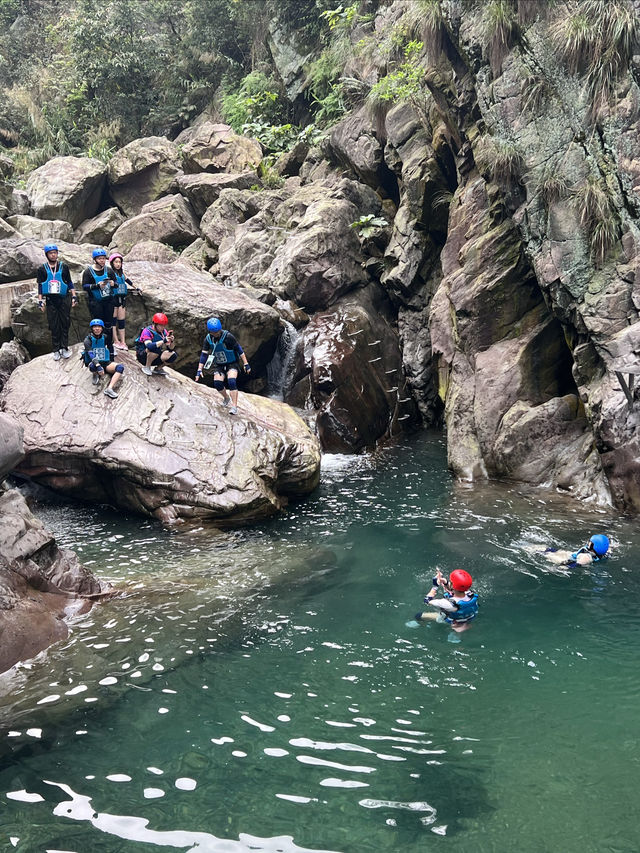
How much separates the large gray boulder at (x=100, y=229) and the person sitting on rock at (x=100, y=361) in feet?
43.7

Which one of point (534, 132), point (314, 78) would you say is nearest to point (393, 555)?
point (534, 132)

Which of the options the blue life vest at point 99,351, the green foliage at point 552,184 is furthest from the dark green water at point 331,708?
the green foliage at point 552,184

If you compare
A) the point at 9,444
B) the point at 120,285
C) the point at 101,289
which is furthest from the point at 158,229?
the point at 9,444

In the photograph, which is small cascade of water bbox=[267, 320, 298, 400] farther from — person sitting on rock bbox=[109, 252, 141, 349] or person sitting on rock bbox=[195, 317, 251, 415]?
person sitting on rock bbox=[109, 252, 141, 349]

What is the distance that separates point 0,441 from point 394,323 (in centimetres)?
1320

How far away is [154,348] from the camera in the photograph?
13.3 metres

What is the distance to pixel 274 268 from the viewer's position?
19.2 metres

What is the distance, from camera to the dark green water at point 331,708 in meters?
4.82

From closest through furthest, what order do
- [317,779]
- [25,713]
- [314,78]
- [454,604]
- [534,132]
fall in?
1. [317,779]
2. [25,713]
3. [454,604]
4. [534,132]
5. [314,78]

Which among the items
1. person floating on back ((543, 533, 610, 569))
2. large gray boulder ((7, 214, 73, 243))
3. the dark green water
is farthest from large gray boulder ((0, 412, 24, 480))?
large gray boulder ((7, 214, 73, 243))

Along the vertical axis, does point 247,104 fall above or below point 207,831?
above

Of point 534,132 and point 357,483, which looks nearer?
point 534,132

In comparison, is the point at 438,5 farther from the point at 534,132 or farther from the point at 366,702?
the point at 366,702

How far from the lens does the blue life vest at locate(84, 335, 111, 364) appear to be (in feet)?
42.0
